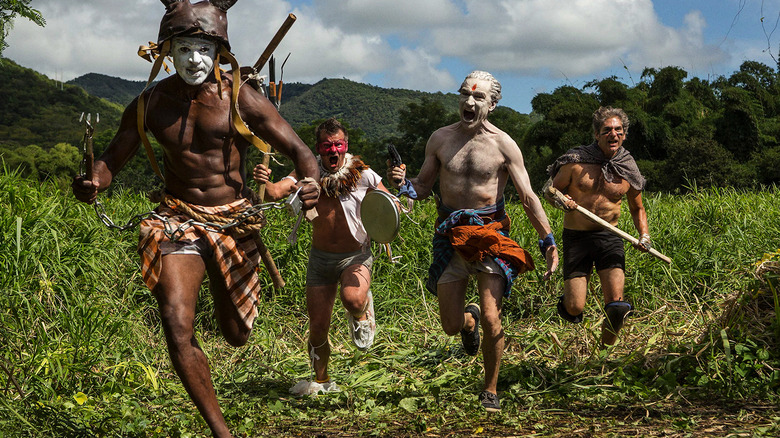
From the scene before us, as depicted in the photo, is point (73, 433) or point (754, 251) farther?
point (754, 251)

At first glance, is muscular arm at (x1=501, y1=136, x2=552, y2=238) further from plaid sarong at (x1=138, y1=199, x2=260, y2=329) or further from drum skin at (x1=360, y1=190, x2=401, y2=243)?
plaid sarong at (x1=138, y1=199, x2=260, y2=329)

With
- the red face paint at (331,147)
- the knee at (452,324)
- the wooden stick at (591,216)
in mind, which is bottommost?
the knee at (452,324)

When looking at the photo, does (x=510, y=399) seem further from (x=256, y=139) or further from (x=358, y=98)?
(x=358, y=98)

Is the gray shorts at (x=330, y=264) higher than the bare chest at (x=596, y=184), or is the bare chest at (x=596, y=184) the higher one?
the bare chest at (x=596, y=184)

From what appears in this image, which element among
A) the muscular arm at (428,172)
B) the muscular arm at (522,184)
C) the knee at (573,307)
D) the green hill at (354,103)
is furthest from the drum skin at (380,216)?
the green hill at (354,103)

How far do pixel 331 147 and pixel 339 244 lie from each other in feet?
2.02

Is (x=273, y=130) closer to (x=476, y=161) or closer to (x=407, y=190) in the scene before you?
(x=407, y=190)

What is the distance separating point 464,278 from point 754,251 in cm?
442

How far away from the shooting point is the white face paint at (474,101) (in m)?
4.70

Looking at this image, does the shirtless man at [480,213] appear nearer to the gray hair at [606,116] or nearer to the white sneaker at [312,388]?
the white sneaker at [312,388]

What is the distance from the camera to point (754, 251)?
7.86 metres

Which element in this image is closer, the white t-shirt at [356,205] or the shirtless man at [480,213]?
the shirtless man at [480,213]

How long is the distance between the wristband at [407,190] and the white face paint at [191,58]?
1.40m

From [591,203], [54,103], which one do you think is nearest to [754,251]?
[591,203]
